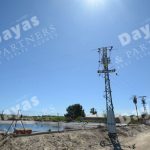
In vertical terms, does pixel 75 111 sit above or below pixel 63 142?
above

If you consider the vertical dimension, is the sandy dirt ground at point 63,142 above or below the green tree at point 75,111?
below

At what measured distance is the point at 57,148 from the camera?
3912 centimetres

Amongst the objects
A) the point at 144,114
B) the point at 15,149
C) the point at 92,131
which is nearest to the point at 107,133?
the point at 92,131

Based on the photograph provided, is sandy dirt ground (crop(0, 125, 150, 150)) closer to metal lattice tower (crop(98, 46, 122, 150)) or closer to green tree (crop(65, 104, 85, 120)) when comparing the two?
metal lattice tower (crop(98, 46, 122, 150))

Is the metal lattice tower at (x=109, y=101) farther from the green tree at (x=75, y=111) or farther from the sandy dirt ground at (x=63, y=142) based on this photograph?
the green tree at (x=75, y=111)

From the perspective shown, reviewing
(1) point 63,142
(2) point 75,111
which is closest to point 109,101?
(1) point 63,142

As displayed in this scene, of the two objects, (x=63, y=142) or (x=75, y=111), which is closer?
(x=63, y=142)

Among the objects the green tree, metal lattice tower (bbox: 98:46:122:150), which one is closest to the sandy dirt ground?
metal lattice tower (bbox: 98:46:122:150)

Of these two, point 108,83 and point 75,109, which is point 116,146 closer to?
point 108,83

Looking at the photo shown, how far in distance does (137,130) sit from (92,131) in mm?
20623

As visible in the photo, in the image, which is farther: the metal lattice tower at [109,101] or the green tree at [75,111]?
the green tree at [75,111]

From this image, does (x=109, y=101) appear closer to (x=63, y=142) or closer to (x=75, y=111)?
(x=63, y=142)

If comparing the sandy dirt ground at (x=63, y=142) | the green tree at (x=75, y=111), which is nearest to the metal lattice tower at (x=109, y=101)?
the sandy dirt ground at (x=63, y=142)

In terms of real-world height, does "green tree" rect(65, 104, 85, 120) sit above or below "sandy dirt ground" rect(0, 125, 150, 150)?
above
